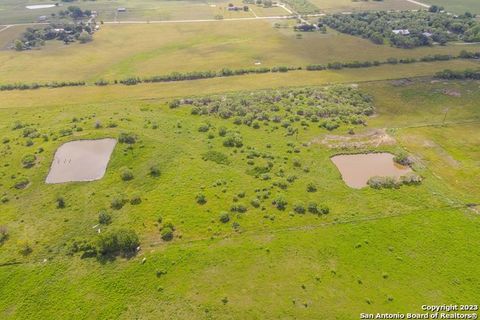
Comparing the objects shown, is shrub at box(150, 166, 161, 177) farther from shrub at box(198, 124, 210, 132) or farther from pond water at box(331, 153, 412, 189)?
pond water at box(331, 153, 412, 189)

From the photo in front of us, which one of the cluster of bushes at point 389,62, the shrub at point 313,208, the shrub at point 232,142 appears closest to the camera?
the shrub at point 313,208

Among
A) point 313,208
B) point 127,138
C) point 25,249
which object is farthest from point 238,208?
point 25,249

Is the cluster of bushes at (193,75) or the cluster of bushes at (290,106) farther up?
the cluster of bushes at (193,75)

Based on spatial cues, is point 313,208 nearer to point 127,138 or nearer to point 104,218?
point 104,218

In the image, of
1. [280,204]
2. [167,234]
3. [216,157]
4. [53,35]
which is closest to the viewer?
[167,234]

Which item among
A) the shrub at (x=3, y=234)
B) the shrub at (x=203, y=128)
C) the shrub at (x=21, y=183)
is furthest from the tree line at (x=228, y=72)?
the shrub at (x=3, y=234)

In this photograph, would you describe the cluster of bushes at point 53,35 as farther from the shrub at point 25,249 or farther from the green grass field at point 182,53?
the shrub at point 25,249

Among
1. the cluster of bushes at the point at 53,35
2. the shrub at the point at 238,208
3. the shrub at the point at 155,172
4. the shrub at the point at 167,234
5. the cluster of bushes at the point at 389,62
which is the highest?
the cluster of bushes at the point at 53,35
